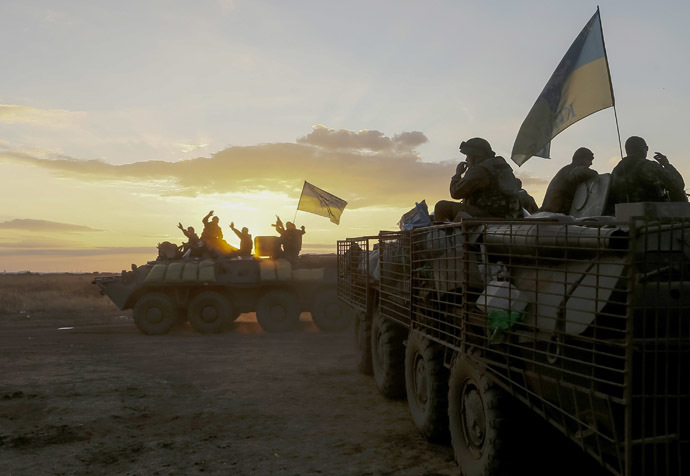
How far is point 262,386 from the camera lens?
8641 mm

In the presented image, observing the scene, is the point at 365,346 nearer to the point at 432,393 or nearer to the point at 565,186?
the point at 432,393

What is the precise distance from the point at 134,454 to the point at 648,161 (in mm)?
5531

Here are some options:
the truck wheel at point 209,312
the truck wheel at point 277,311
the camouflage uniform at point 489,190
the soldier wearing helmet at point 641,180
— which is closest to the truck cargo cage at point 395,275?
the camouflage uniform at point 489,190

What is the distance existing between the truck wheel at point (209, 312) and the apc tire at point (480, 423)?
11.4 meters

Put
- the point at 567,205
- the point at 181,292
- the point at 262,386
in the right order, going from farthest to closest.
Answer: the point at 181,292 < the point at 262,386 < the point at 567,205

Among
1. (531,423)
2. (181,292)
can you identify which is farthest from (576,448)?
(181,292)

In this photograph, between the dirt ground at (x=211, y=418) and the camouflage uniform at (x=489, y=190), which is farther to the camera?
the camouflage uniform at (x=489, y=190)

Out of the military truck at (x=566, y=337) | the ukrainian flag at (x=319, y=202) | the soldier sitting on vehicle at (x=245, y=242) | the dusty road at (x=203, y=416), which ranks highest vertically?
the ukrainian flag at (x=319, y=202)

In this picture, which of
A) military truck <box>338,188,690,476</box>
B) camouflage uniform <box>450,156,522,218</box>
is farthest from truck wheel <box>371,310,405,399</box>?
camouflage uniform <box>450,156,522,218</box>

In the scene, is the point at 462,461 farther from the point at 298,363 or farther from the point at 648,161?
the point at 298,363

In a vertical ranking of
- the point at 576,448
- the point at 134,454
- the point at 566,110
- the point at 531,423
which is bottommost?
the point at 134,454

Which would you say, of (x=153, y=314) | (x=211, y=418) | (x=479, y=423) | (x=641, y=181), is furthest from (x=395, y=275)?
(x=153, y=314)

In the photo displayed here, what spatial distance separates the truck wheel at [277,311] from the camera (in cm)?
1593

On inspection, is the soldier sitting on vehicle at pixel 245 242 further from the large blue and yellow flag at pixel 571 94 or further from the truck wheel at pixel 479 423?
the truck wheel at pixel 479 423
